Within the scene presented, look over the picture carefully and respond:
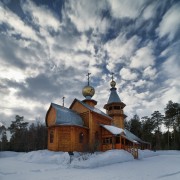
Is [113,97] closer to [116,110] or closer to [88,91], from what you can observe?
[116,110]

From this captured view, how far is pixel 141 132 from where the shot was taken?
51.9 metres

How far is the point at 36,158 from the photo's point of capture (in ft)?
59.2

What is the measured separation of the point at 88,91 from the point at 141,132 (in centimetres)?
2835

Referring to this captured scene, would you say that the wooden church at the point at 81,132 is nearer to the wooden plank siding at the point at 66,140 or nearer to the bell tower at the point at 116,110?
the wooden plank siding at the point at 66,140

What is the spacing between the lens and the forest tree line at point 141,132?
41.8 metres

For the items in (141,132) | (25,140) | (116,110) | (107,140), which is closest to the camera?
(107,140)

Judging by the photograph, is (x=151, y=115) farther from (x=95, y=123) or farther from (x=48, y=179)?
(x=48, y=179)

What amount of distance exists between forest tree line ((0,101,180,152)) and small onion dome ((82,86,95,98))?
18.2 metres

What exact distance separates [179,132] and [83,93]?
28.0 meters

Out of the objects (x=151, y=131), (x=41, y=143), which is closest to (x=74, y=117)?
(x=41, y=143)

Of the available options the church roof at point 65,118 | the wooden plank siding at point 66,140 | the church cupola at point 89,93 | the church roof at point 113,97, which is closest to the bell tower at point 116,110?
the church roof at point 113,97

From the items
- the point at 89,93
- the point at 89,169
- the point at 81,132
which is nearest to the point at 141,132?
the point at 89,93

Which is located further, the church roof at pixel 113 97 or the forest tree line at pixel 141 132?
the forest tree line at pixel 141 132

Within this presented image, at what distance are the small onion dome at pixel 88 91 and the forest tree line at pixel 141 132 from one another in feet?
59.8
